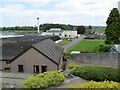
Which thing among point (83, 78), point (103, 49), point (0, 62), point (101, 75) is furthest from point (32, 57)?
point (103, 49)

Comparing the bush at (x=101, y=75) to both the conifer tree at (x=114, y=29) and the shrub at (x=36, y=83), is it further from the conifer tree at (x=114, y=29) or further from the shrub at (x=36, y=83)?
the conifer tree at (x=114, y=29)

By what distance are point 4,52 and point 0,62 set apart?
2101 mm

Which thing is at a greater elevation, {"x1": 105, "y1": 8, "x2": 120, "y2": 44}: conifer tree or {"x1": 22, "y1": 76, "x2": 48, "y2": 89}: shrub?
{"x1": 105, "y1": 8, "x2": 120, "y2": 44}: conifer tree

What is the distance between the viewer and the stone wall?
1819cm

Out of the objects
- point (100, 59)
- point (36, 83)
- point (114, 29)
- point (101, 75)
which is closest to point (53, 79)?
point (36, 83)

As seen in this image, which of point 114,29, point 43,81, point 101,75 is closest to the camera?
point 43,81

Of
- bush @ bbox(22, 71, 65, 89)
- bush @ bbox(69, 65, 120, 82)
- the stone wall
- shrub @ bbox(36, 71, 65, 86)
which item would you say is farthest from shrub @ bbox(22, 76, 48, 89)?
the stone wall

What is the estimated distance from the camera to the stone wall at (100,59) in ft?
59.7

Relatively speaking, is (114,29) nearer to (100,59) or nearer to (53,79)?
(100,59)

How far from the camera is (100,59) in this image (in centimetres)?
1908

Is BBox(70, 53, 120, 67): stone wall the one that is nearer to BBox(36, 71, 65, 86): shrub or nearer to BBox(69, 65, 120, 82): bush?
BBox(69, 65, 120, 82): bush

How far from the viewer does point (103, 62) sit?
62.0ft

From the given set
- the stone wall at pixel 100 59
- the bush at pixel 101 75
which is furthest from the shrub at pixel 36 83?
the stone wall at pixel 100 59

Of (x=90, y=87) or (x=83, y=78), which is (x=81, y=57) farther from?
(x=90, y=87)
